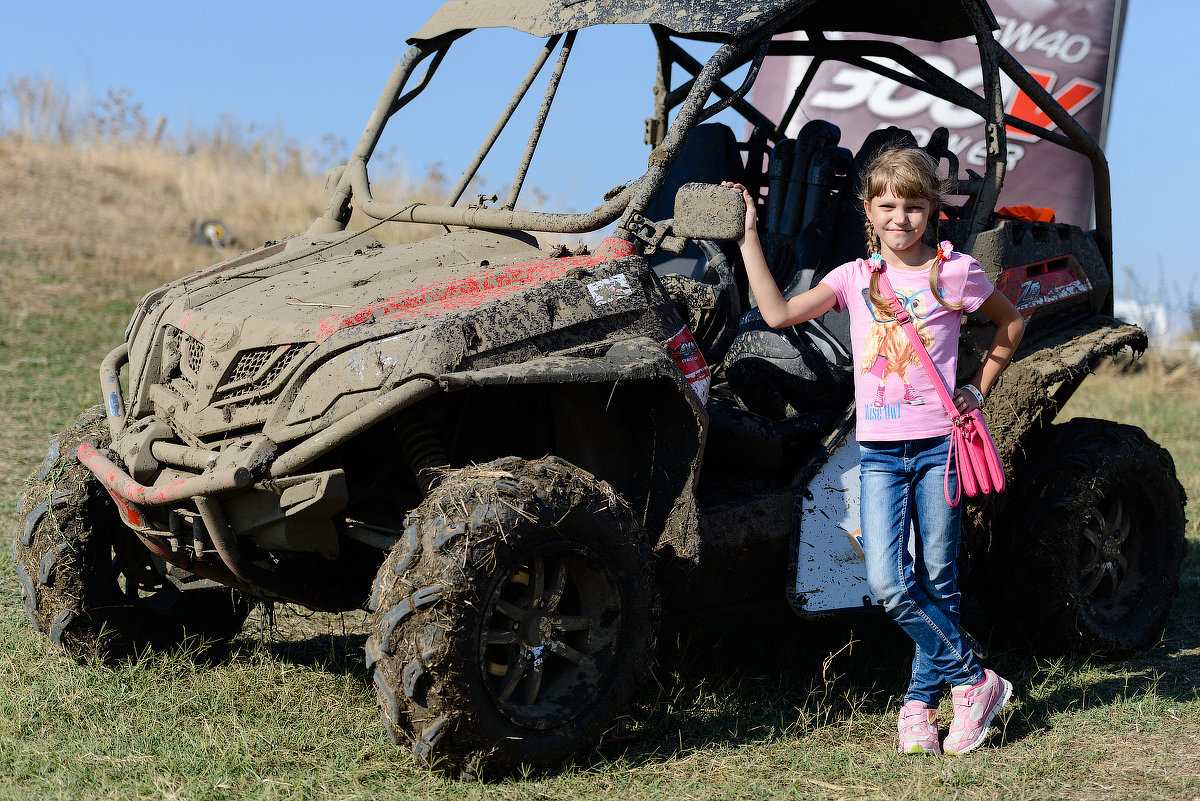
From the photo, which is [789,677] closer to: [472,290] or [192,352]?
[472,290]

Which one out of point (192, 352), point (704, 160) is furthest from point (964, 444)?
point (192, 352)

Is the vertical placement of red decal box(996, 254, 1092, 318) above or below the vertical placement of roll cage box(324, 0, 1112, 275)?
below

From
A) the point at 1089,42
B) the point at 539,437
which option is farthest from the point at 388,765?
the point at 1089,42

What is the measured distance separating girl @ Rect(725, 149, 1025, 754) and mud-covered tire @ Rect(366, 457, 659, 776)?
0.73m

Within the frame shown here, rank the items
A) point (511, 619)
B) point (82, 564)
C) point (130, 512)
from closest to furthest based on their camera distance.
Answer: point (511, 619) → point (130, 512) → point (82, 564)

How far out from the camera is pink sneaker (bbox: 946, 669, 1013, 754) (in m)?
3.62

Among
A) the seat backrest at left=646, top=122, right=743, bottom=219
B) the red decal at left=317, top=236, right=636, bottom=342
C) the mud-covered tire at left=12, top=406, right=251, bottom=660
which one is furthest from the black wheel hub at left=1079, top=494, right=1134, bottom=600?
the mud-covered tire at left=12, top=406, right=251, bottom=660

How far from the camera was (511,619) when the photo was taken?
3.28 meters

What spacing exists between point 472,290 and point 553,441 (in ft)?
1.77

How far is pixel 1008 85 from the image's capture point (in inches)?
412

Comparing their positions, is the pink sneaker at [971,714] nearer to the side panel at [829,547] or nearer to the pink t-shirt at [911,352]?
the side panel at [829,547]

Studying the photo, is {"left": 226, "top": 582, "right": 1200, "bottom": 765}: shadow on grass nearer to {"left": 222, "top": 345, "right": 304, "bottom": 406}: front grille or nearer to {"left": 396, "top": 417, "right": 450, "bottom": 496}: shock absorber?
{"left": 396, "top": 417, "right": 450, "bottom": 496}: shock absorber

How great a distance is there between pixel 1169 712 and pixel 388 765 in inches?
101

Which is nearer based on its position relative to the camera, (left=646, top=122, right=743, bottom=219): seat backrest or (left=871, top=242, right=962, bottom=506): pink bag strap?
(left=871, top=242, right=962, bottom=506): pink bag strap
